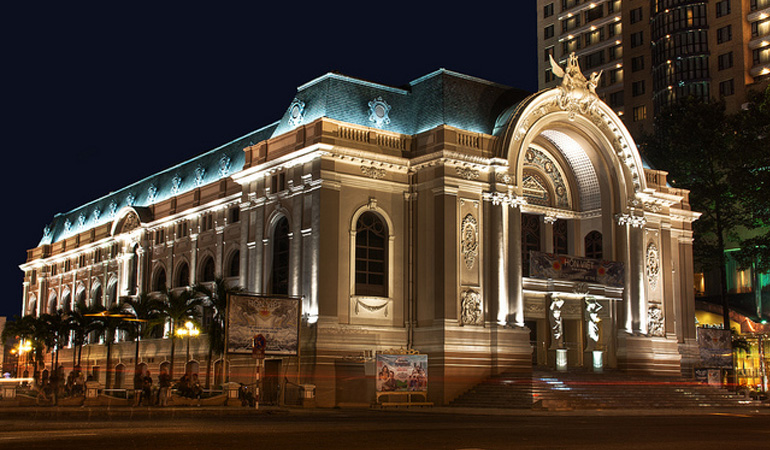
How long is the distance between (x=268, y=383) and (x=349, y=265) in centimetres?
706

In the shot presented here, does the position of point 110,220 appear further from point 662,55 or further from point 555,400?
point 662,55

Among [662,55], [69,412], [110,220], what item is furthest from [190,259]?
[662,55]

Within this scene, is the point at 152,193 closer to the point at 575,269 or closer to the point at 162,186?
the point at 162,186

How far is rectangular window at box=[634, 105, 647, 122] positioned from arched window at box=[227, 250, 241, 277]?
63711 millimetres

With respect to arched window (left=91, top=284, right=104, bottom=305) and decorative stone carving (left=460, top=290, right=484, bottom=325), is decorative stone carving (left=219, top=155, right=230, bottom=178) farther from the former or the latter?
arched window (left=91, top=284, right=104, bottom=305)

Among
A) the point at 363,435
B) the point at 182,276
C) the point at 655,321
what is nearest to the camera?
the point at 363,435

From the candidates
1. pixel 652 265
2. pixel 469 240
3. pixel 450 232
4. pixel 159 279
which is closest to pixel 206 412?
pixel 450 232

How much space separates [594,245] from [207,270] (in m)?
23.8

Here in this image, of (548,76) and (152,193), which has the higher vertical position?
(548,76)

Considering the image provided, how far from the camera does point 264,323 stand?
3866cm

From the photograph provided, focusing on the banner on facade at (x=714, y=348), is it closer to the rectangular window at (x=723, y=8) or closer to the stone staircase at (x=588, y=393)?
the stone staircase at (x=588, y=393)

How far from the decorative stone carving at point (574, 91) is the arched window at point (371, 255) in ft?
40.5

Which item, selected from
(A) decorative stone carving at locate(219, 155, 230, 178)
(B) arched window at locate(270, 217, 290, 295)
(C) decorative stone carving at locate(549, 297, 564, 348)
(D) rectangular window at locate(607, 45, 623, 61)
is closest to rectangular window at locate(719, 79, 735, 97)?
(D) rectangular window at locate(607, 45, 623, 61)

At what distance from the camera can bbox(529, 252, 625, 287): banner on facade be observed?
4756cm
